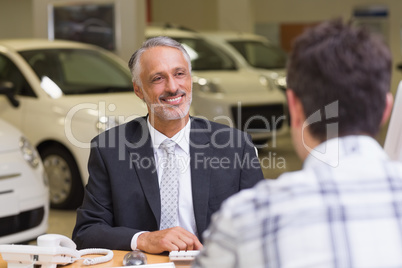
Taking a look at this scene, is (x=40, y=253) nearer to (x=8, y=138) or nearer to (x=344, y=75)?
(x=344, y=75)

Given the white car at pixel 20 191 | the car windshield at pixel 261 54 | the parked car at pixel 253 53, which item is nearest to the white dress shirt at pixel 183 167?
the white car at pixel 20 191

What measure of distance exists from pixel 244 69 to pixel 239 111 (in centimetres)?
138

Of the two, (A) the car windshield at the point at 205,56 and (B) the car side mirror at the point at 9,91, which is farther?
(A) the car windshield at the point at 205,56

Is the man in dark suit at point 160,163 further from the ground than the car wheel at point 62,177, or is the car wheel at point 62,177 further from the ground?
the man in dark suit at point 160,163

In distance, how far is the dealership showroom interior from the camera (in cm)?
267

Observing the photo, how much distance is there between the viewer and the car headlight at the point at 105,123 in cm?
571

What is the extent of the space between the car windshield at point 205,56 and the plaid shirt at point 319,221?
7.80m

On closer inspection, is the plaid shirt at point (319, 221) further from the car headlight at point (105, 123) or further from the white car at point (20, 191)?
the car headlight at point (105, 123)

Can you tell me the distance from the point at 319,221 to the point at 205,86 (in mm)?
7177

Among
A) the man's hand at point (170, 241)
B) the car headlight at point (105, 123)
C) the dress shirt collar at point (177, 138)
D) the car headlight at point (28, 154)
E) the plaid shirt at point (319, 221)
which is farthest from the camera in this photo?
the car headlight at point (105, 123)

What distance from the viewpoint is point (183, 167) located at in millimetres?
2734

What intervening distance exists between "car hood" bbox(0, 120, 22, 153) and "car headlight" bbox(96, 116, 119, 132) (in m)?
0.95

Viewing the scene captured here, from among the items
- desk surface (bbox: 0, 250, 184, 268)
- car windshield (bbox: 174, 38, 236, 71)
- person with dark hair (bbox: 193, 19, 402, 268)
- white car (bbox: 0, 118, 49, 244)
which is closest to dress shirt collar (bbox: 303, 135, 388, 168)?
person with dark hair (bbox: 193, 19, 402, 268)

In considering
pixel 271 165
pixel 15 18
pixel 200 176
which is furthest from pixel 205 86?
pixel 15 18
